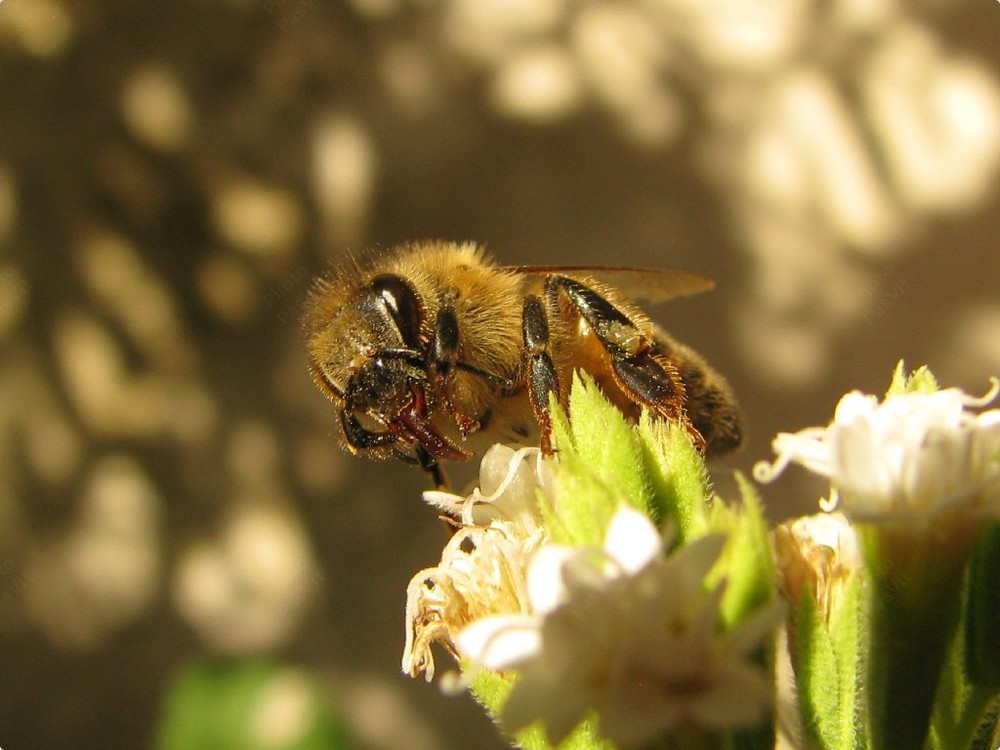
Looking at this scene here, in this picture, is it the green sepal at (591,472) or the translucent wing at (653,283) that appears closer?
the green sepal at (591,472)

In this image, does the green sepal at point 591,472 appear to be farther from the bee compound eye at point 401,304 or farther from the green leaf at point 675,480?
the bee compound eye at point 401,304

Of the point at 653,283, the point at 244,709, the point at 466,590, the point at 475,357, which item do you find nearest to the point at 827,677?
the point at 466,590

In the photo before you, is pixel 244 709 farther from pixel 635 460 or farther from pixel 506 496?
pixel 635 460

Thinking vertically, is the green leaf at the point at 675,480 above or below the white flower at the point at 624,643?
above

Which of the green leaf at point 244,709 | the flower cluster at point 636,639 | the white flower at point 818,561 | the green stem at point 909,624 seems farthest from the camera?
the green leaf at point 244,709

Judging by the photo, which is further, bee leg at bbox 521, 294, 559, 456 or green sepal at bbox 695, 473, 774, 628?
bee leg at bbox 521, 294, 559, 456

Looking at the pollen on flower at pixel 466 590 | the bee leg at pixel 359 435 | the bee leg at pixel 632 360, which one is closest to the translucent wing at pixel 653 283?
the bee leg at pixel 632 360

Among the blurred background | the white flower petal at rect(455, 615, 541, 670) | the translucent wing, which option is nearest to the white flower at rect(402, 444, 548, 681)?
the white flower petal at rect(455, 615, 541, 670)

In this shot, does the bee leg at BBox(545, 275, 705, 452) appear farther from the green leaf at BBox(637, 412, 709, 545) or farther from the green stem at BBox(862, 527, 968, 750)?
the green stem at BBox(862, 527, 968, 750)

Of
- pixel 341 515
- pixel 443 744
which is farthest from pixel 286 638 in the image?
pixel 443 744
